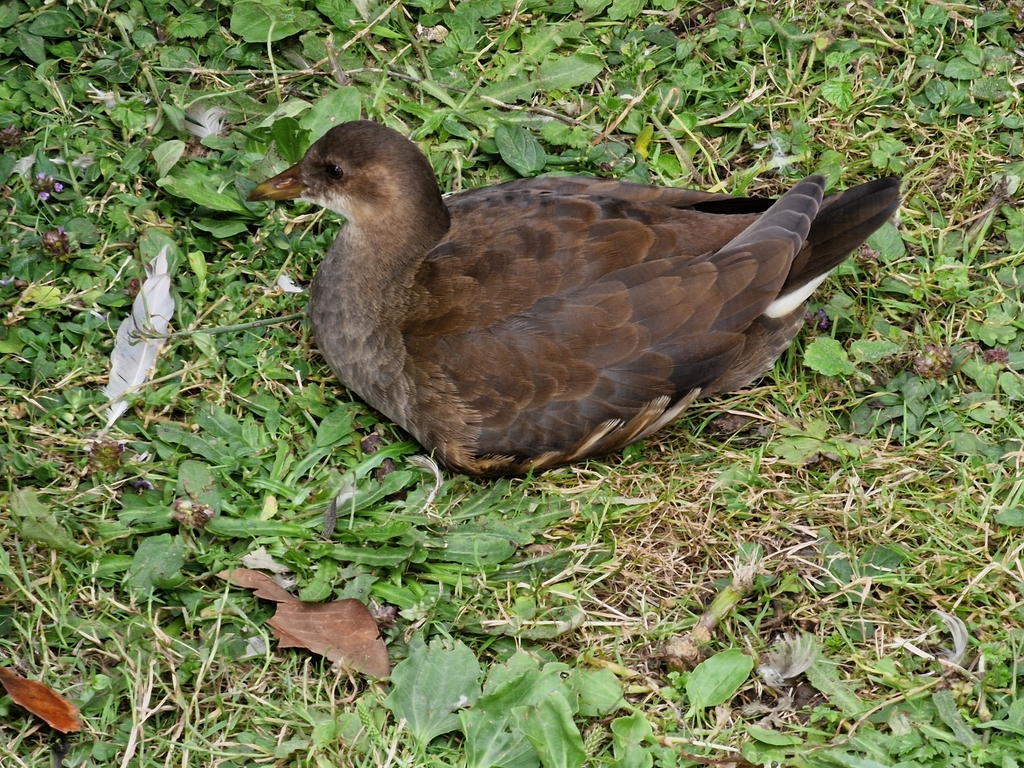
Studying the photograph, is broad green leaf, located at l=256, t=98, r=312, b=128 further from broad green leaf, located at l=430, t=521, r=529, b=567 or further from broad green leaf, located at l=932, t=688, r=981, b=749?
broad green leaf, located at l=932, t=688, r=981, b=749

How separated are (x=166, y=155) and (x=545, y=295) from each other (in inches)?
69.9

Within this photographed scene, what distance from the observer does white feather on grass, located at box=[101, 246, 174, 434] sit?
4082mm

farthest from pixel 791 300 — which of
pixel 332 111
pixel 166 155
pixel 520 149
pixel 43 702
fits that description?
pixel 43 702

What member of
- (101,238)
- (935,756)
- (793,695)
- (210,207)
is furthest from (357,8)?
(935,756)

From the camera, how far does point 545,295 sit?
393 cm

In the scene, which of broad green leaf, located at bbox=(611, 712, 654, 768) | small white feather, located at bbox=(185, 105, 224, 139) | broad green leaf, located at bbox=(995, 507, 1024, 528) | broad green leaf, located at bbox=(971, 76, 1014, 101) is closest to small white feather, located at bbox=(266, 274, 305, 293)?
small white feather, located at bbox=(185, 105, 224, 139)

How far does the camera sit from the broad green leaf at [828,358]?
425cm

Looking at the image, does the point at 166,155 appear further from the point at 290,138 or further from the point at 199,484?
the point at 199,484

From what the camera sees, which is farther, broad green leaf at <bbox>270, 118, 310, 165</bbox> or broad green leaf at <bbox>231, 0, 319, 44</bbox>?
broad green leaf at <bbox>231, 0, 319, 44</bbox>

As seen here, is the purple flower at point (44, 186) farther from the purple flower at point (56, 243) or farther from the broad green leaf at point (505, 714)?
the broad green leaf at point (505, 714)

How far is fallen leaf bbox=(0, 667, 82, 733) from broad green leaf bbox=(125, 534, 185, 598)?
1.32 feet

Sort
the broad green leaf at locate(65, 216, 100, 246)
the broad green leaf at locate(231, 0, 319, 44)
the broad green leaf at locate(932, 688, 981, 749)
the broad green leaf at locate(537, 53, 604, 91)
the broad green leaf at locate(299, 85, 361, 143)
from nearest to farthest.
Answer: the broad green leaf at locate(932, 688, 981, 749) < the broad green leaf at locate(65, 216, 100, 246) < the broad green leaf at locate(299, 85, 361, 143) < the broad green leaf at locate(231, 0, 319, 44) < the broad green leaf at locate(537, 53, 604, 91)

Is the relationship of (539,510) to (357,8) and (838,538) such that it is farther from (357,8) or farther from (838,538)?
(357,8)

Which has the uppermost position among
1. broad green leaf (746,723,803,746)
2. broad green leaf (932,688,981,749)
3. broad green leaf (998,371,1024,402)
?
broad green leaf (998,371,1024,402)
